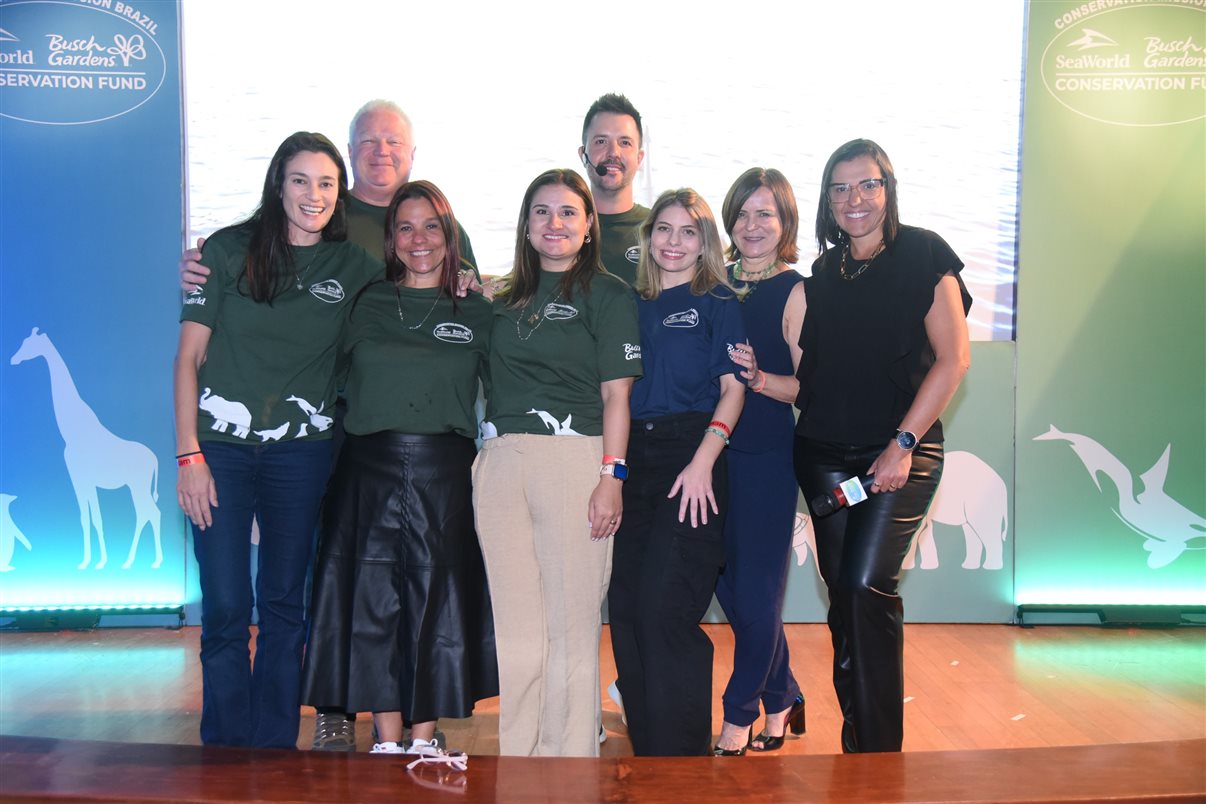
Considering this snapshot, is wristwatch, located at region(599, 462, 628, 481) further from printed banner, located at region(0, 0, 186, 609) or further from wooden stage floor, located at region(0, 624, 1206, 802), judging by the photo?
printed banner, located at region(0, 0, 186, 609)

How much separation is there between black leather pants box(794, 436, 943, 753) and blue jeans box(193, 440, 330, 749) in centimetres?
140

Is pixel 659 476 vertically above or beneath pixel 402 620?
above

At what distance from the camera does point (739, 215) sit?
300 cm

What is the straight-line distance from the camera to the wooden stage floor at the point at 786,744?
1.81 metres

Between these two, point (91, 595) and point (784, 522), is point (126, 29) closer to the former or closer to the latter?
point (91, 595)

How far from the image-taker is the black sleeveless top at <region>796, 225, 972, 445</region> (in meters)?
2.61

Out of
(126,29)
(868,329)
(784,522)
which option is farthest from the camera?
(126,29)

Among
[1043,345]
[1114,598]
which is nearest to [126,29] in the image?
[1043,345]

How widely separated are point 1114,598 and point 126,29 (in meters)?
4.95

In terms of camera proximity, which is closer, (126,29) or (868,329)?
(868,329)

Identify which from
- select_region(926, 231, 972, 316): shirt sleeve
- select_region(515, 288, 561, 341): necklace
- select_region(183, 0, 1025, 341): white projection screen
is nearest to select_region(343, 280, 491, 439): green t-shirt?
select_region(515, 288, 561, 341): necklace

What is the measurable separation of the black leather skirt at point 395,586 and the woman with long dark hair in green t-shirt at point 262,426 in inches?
4.3

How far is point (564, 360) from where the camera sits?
2.66 metres

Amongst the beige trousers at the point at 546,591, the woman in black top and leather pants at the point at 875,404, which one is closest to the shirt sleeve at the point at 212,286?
the beige trousers at the point at 546,591
